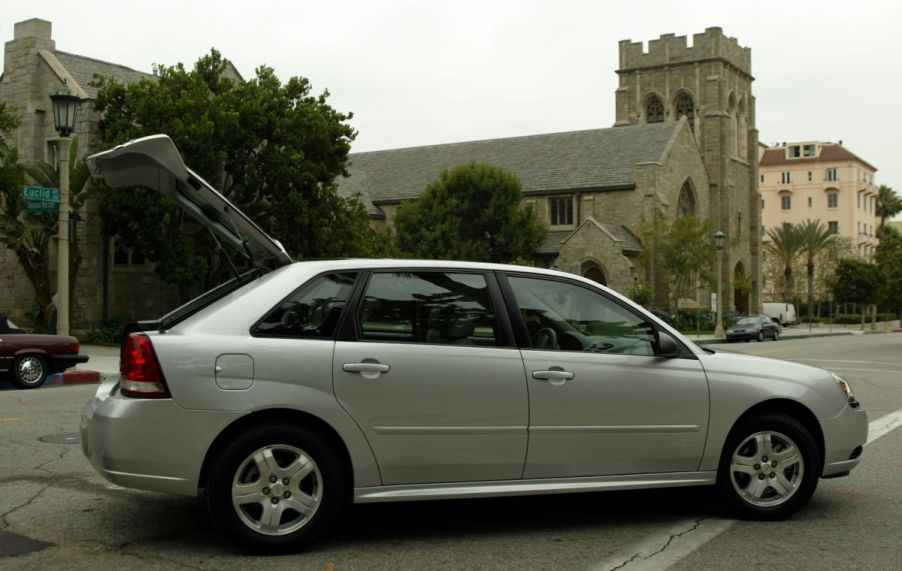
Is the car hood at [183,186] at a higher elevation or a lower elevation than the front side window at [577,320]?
higher

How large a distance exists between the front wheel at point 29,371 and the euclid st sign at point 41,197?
9.53 feet

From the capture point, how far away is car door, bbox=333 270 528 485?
5.14 m

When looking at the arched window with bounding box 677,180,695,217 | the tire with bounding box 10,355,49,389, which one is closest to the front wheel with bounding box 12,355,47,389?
the tire with bounding box 10,355,49,389

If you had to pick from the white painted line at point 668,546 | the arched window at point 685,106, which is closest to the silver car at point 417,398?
the white painted line at point 668,546

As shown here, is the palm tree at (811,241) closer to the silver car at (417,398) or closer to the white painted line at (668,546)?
the silver car at (417,398)

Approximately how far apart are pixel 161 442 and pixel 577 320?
A: 2.52 m

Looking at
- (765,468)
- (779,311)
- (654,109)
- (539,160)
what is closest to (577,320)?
(765,468)

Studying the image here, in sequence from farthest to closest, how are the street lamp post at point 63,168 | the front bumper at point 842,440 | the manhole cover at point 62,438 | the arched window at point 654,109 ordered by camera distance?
the arched window at point 654,109, the street lamp post at point 63,168, the manhole cover at point 62,438, the front bumper at point 842,440

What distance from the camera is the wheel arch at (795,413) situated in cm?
592

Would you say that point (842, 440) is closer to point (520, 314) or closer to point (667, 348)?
point (667, 348)

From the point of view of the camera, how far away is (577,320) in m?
5.77

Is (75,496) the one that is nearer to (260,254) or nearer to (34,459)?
(34,459)

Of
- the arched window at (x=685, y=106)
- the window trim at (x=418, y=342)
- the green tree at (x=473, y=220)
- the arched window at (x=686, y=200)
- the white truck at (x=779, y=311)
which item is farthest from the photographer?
the white truck at (x=779, y=311)

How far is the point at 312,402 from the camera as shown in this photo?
5.02 m
